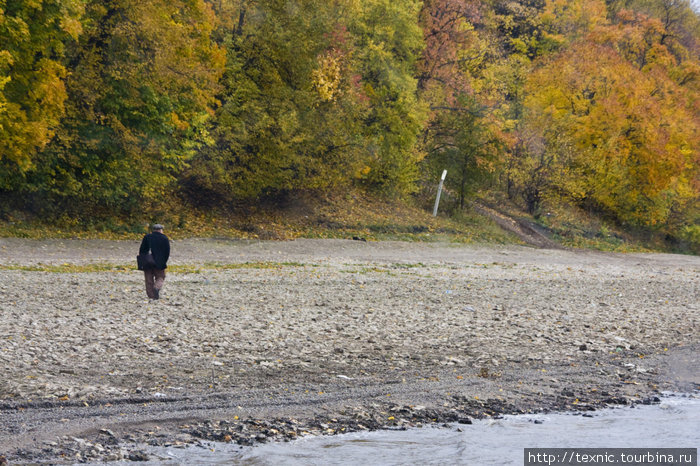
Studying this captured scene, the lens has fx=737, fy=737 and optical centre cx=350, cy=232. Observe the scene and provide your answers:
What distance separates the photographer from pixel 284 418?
886cm

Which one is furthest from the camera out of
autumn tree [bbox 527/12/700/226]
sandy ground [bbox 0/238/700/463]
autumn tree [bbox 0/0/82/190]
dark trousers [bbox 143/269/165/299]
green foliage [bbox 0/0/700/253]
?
autumn tree [bbox 527/12/700/226]

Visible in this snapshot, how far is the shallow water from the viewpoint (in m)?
7.79

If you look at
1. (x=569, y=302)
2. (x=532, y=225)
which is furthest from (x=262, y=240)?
(x=532, y=225)

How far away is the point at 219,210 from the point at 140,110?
6.25m

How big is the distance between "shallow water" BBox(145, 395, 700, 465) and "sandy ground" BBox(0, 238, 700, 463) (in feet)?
1.08

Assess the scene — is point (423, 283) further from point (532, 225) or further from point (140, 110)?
point (532, 225)

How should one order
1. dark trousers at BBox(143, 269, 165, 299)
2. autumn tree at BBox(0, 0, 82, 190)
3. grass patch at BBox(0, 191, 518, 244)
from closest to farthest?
1. dark trousers at BBox(143, 269, 165, 299)
2. autumn tree at BBox(0, 0, 82, 190)
3. grass patch at BBox(0, 191, 518, 244)

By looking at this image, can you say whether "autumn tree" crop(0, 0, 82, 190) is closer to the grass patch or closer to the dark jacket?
the grass patch

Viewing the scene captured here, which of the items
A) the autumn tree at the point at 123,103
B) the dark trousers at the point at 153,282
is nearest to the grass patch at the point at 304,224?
the autumn tree at the point at 123,103

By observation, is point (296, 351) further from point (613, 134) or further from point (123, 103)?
point (613, 134)

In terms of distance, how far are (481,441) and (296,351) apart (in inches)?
164

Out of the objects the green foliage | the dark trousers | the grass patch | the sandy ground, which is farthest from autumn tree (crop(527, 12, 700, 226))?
the dark trousers

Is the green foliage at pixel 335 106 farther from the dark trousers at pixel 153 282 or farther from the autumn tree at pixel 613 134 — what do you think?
the dark trousers at pixel 153 282

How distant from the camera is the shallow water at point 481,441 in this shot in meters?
7.79
